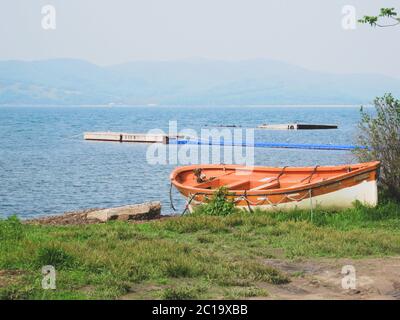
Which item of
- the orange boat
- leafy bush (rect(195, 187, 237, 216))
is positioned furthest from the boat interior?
leafy bush (rect(195, 187, 237, 216))

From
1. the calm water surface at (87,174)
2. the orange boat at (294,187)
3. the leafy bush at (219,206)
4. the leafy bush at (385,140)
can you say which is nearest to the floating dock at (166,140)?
the calm water surface at (87,174)

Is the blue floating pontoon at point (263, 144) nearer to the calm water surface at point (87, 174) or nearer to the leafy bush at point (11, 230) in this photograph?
the calm water surface at point (87, 174)

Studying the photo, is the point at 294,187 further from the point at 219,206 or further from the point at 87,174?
the point at 87,174

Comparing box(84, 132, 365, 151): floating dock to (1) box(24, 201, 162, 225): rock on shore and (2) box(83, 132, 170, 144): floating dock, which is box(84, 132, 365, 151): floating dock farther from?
(1) box(24, 201, 162, 225): rock on shore

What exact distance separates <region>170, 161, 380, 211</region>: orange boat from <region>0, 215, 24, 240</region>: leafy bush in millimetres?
5735

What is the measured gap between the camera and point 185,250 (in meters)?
13.4

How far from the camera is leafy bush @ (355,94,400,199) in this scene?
19453 millimetres

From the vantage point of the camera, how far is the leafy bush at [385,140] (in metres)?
19.5

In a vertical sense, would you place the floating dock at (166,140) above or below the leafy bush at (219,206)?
below

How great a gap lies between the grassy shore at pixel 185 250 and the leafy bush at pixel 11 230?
21 millimetres

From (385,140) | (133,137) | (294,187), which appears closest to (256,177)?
(294,187)

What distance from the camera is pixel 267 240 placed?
14961 millimetres

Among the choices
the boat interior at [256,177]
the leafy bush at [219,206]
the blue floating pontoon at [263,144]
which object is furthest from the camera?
the blue floating pontoon at [263,144]

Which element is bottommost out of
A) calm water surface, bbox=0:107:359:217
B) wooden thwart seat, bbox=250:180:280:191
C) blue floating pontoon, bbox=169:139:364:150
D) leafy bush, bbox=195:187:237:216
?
calm water surface, bbox=0:107:359:217
